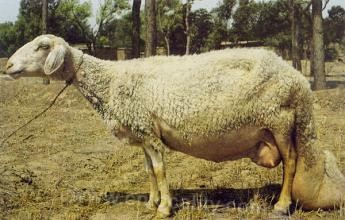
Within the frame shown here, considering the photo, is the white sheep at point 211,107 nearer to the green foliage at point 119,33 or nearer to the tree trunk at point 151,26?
the tree trunk at point 151,26

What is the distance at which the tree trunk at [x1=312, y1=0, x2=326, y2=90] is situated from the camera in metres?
19.1

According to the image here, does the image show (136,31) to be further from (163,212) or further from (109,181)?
(163,212)

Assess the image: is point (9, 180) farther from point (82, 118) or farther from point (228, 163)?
point (82, 118)

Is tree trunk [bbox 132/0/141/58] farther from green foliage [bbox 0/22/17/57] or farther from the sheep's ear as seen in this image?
green foliage [bbox 0/22/17/57]

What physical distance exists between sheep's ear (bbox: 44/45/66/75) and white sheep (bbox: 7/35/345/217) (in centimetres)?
1

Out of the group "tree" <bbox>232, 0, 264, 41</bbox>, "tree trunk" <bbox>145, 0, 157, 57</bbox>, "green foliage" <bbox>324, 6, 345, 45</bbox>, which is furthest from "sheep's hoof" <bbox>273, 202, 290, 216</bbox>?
"green foliage" <bbox>324, 6, 345, 45</bbox>

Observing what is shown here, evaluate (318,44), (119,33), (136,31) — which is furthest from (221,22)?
(318,44)

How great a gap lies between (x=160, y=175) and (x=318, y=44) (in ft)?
47.0

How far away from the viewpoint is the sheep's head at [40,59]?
6.18 m

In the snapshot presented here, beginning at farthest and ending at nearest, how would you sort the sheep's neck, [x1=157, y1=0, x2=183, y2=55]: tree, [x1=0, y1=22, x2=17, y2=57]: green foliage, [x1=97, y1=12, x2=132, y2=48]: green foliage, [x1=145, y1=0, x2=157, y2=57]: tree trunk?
[x1=97, y1=12, x2=132, y2=48]: green foliage, [x1=0, y1=22, x2=17, y2=57]: green foliage, [x1=157, y1=0, x2=183, y2=55]: tree, [x1=145, y1=0, x2=157, y2=57]: tree trunk, the sheep's neck

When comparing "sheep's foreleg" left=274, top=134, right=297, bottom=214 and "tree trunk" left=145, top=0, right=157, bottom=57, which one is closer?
"sheep's foreleg" left=274, top=134, right=297, bottom=214

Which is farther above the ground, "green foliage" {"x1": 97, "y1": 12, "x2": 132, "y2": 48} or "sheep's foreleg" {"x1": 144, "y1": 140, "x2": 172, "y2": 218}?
"green foliage" {"x1": 97, "y1": 12, "x2": 132, "y2": 48}

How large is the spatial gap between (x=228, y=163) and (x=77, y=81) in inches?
147

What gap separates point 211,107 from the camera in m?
6.01
